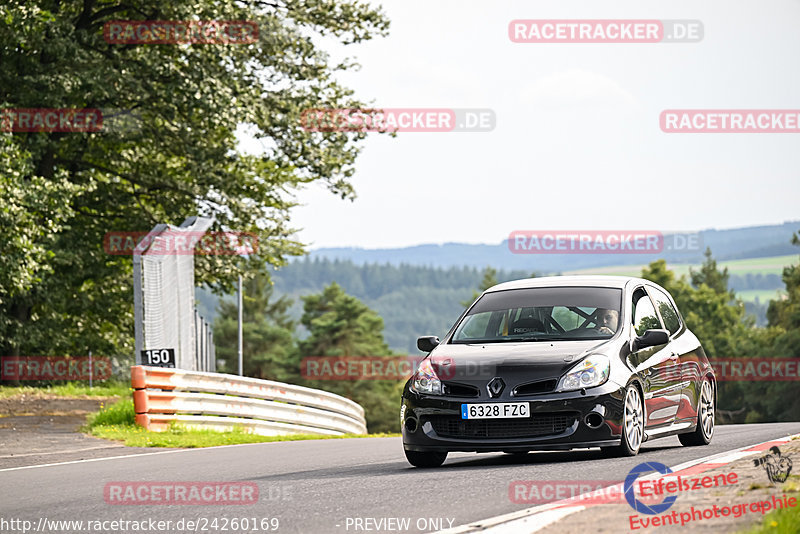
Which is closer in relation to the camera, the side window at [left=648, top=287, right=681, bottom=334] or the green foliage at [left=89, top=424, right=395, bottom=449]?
the side window at [left=648, top=287, right=681, bottom=334]

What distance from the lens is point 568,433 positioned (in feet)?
31.1

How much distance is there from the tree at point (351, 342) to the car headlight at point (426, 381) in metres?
89.3

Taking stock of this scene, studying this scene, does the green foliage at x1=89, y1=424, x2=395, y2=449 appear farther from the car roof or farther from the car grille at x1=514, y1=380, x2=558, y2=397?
the car grille at x1=514, y1=380, x2=558, y2=397

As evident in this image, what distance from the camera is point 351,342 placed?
107 metres

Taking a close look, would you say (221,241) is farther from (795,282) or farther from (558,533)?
(795,282)

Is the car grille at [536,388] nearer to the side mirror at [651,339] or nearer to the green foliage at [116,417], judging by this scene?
the side mirror at [651,339]

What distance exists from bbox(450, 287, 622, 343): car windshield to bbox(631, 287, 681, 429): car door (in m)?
0.34

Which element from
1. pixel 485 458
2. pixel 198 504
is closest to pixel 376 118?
pixel 485 458

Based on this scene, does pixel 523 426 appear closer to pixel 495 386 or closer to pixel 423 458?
pixel 495 386

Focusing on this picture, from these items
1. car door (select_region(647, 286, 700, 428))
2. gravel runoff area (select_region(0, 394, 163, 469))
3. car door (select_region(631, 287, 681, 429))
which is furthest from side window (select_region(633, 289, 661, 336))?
gravel runoff area (select_region(0, 394, 163, 469))

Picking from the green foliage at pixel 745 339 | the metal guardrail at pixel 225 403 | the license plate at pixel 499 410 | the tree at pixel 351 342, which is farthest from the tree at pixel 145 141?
the tree at pixel 351 342

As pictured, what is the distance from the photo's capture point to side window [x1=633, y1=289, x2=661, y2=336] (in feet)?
36.1

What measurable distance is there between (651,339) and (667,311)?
1827 mm

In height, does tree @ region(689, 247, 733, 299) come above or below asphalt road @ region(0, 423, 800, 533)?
above
